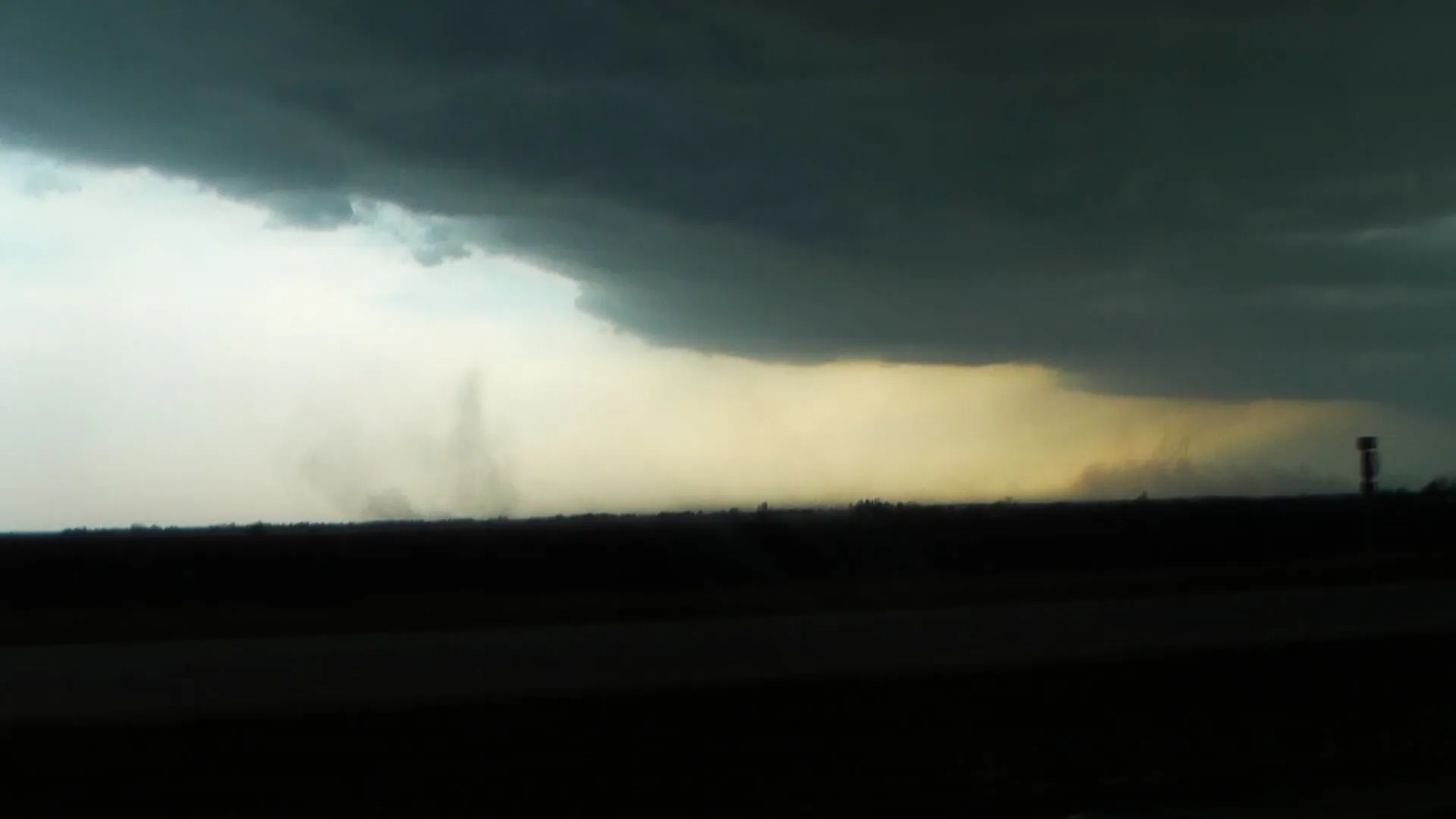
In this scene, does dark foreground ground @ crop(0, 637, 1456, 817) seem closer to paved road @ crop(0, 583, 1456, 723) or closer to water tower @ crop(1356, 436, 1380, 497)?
paved road @ crop(0, 583, 1456, 723)

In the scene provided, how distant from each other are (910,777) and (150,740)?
584 centimetres

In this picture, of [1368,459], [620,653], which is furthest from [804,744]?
[1368,459]

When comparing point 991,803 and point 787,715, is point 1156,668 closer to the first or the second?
point 787,715

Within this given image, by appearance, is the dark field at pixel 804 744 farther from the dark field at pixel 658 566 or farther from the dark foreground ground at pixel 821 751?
the dark field at pixel 658 566

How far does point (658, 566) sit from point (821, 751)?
22133 mm

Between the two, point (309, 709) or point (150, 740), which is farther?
point (309, 709)

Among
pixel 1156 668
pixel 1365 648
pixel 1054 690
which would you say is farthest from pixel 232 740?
pixel 1365 648

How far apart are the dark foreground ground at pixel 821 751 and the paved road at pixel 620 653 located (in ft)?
3.00

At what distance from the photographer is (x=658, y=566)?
33.6 meters

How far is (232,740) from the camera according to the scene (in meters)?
11.3

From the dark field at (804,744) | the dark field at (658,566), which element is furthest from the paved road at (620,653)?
the dark field at (658,566)

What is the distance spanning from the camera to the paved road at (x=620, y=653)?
1350 centimetres

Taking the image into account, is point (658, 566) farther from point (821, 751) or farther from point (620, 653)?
Result: point (821, 751)

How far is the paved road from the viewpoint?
13500mm
